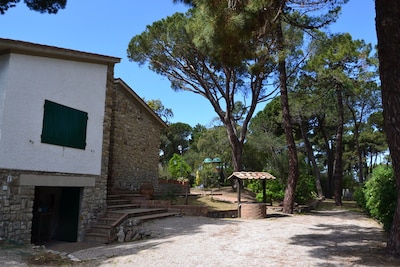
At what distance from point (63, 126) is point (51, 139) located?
546 mm

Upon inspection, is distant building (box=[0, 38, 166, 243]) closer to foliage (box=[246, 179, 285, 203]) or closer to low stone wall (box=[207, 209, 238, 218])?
low stone wall (box=[207, 209, 238, 218])

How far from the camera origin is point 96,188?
1084cm

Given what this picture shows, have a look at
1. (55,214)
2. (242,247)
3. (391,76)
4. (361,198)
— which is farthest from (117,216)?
(361,198)

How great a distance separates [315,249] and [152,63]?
1461 centimetres

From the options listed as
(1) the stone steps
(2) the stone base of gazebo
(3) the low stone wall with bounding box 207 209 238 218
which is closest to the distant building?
(1) the stone steps

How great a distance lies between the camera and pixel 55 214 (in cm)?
1110

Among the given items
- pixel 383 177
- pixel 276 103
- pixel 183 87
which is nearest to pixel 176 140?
pixel 276 103

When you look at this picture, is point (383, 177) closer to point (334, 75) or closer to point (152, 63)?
point (334, 75)

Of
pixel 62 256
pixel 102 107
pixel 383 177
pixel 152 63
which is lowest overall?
pixel 62 256

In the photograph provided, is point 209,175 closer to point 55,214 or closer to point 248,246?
point 55,214

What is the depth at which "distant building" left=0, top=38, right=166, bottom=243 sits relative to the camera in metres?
8.60

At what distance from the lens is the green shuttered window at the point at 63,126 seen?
31.0 feet

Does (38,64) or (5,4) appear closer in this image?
(38,64)

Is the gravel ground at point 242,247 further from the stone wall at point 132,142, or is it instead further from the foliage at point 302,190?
the foliage at point 302,190
